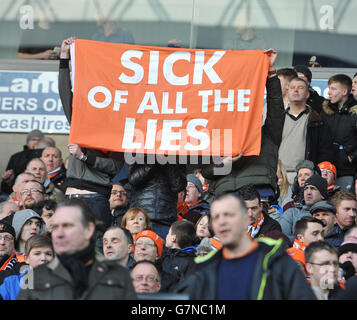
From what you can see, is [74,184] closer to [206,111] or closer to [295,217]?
[206,111]

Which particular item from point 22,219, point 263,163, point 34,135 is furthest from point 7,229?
point 34,135

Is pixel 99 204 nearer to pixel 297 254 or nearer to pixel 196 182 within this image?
pixel 196 182

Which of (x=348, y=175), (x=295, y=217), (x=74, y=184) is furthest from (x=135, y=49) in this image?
(x=348, y=175)

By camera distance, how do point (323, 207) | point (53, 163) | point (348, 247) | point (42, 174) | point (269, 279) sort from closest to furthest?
point (269, 279) < point (348, 247) < point (323, 207) < point (42, 174) < point (53, 163)

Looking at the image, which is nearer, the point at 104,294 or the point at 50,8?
the point at 104,294

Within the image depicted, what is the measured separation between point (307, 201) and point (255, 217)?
3.82ft

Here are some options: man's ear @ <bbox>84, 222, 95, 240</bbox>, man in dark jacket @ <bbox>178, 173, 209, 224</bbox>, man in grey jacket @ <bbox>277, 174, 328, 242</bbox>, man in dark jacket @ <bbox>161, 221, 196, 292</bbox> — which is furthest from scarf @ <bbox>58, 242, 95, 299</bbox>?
man in dark jacket @ <bbox>178, 173, 209, 224</bbox>

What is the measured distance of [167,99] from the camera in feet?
33.4

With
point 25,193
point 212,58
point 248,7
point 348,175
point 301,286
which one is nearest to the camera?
point 301,286

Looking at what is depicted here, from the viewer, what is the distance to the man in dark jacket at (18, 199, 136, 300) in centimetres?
602

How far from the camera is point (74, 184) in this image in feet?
32.4

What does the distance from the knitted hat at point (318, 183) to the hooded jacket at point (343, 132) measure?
1.42 m

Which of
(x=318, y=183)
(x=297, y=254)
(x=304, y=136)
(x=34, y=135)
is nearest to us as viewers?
(x=297, y=254)

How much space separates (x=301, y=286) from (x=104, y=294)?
1229 millimetres
